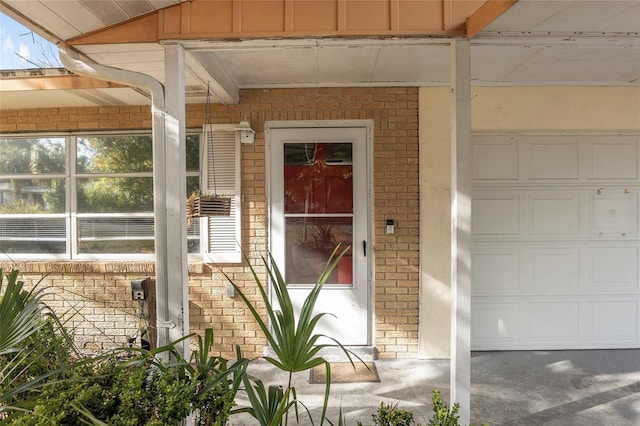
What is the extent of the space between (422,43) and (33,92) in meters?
3.53

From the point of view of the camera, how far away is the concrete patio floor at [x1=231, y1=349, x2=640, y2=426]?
266cm

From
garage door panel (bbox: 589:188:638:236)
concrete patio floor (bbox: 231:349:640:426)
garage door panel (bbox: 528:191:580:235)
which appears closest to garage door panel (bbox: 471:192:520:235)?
garage door panel (bbox: 528:191:580:235)

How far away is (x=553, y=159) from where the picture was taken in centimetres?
368

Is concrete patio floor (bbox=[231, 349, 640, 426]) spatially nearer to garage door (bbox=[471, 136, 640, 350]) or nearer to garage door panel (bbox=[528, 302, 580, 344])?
garage door panel (bbox=[528, 302, 580, 344])

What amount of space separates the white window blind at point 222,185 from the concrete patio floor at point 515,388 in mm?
1205

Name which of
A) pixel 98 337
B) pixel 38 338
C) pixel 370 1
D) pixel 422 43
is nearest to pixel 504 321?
pixel 422 43

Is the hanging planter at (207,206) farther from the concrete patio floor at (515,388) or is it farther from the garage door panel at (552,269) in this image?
the garage door panel at (552,269)

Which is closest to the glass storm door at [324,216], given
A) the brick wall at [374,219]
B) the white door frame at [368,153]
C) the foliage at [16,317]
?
A: the white door frame at [368,153]

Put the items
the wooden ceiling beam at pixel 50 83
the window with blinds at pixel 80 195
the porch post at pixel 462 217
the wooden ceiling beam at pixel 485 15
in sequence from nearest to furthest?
1. the wooden ceiling beam at pixel 485 15
2. the porch post at pixel 462 217
3. the wooden ceiling beam at pixel 50 83
4. the window with blinds at pixel 80 195

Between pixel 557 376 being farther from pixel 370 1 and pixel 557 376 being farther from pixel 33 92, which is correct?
pixel 33 92

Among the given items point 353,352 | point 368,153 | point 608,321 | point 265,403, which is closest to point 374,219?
point 368,153

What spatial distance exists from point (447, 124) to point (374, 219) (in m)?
1.22

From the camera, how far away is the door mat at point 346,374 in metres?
3.17

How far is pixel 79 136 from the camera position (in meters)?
3.88
